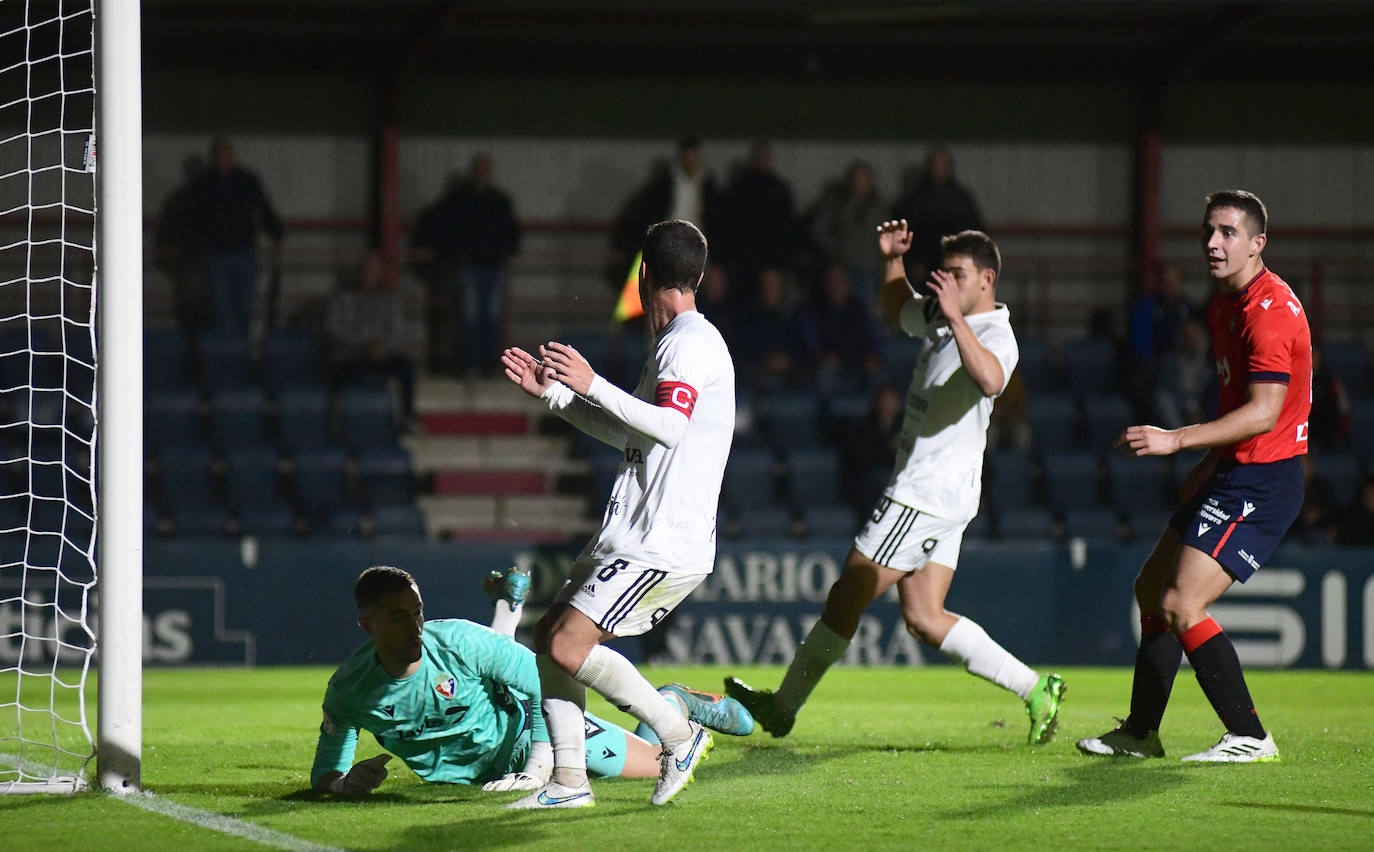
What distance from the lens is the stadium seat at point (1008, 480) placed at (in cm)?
1309

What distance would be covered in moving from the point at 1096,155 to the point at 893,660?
797 cm

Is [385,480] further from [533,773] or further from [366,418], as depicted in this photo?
[533,773]

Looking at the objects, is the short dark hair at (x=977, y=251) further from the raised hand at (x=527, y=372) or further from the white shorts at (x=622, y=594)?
the raised hand at (x=527, y=372)


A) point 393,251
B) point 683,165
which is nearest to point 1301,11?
point 683,165

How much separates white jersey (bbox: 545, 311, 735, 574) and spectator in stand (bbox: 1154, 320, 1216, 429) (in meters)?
9.72

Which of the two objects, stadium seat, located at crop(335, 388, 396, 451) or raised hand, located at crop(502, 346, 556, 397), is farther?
stadium seat, located at crop(335, 388, 396, 451)

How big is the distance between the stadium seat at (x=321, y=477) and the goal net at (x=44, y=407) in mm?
1630

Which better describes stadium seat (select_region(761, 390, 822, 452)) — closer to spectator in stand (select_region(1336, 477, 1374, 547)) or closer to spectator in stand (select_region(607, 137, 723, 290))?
spectator in stand (select_region(607, 137, 723, 290))

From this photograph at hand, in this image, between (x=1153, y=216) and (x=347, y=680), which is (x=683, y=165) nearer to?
(x=1153, y=216)

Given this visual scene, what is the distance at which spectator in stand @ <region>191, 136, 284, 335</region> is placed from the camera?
1393 cm

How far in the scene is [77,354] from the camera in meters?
13.5

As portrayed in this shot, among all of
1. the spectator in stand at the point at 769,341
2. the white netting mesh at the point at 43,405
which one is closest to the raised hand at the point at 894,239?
the white netting mesh at the point at 43,405

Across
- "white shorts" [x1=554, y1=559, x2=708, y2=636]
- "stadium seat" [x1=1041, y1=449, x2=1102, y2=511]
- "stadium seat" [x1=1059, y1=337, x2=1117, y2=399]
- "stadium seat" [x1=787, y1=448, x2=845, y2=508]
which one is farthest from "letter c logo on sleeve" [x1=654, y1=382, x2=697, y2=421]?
"stadium seat" [x1=1059, y1=337, x2=1117, y2=399]

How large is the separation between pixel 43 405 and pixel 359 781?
903 centimetres
